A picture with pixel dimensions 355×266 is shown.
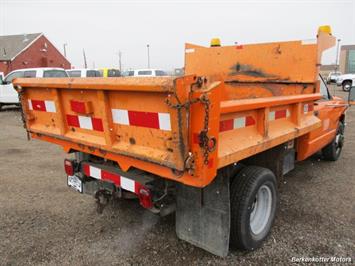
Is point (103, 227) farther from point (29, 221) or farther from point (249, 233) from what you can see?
point (249, 233)

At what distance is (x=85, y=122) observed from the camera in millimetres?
2660

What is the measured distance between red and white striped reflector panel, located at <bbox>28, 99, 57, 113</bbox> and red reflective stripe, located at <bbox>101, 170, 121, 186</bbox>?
79 cm

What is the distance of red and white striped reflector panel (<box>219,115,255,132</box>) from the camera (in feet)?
7.15

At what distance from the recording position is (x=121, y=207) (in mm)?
3844

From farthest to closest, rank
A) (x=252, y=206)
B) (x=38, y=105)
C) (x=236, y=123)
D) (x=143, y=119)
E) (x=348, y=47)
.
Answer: (x=348, y=47) → (x=38, y=105) → (x=252, y=206) → (x=236, y=123) → (x=143, y=119)

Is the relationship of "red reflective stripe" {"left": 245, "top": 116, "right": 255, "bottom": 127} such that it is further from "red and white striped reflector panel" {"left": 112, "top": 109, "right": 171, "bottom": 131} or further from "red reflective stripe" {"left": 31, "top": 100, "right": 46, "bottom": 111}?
"red reflective stripe" {"left": 31, "top": 100, "right": 46, "bottom": 111}

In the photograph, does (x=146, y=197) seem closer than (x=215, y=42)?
Yes

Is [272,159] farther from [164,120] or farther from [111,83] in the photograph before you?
[111,83]

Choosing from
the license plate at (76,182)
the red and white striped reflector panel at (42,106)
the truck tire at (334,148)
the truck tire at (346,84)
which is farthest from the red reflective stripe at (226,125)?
the truck tire at (346,84)

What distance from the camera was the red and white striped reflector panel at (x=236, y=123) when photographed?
7.15 feet

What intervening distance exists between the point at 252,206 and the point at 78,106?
6.00ft

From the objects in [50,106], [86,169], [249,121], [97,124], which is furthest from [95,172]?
[249,121]

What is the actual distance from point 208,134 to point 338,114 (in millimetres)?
4324

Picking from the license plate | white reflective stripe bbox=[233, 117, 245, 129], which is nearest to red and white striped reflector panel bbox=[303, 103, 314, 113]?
white reflective stripe bbox=[233, 117, 245, 129]
